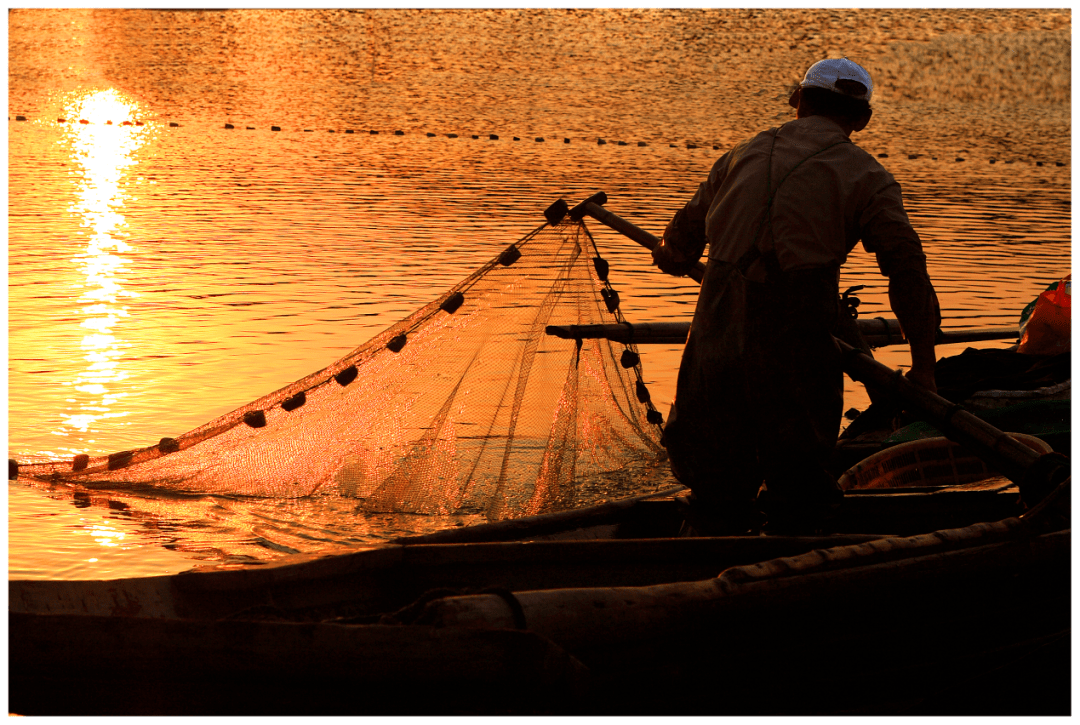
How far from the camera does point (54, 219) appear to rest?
14.9 meters

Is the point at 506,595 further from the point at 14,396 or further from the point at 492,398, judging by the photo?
the point at 14,396

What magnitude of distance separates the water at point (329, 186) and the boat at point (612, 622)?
4.84ft

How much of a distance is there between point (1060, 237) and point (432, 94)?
36.4 m

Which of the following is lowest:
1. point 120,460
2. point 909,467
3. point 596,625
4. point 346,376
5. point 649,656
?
point 649,656

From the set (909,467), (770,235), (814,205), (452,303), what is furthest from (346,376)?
(909,467)

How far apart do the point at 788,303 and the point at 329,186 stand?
17.9 m

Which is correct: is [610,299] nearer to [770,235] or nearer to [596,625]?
[770,235]

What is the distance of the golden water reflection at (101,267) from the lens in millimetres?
6852

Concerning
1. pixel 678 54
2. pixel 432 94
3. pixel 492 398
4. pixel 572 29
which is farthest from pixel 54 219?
pixel 572 29

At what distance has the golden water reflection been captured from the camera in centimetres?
685

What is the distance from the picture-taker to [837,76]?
3.71 m

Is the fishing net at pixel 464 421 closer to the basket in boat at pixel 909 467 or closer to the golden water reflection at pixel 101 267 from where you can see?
the basket in boat at pixel 909 467

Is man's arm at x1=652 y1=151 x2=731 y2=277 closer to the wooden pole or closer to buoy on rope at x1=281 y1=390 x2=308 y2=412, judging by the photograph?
the wooden pole

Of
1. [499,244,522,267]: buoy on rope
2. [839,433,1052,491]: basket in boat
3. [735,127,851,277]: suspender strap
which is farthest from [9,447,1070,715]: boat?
[499,244,522,267]: buoy on rope
